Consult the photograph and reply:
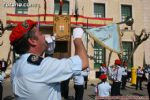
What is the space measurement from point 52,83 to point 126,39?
32.4 meters

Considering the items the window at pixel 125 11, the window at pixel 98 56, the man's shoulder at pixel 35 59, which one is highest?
Result: the window at pixel 125 11

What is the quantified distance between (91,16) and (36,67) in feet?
102

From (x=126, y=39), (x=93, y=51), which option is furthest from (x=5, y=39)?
(x=126, y=39)

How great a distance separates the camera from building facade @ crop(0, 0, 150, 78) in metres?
31.7

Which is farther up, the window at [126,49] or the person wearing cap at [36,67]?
the person wearing cap at [36,67]

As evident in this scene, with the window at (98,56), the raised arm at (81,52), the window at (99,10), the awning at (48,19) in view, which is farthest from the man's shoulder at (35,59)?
the window at (99,10)

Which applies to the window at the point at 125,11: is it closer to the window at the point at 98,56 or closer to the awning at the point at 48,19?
the awning at the point at 48,19

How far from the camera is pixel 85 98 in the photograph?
61.7 ft

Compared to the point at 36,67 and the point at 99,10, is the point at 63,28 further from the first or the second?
the point at 36,67

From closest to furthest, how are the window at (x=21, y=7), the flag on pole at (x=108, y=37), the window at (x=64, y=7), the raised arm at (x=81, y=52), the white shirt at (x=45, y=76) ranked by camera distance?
the white shirt at (x=45, y=76)
the raised arm at (x=81, y=52)
the flag on pole at (x=108, y=37)
the window at (x=21, y=7)
the window at (x=64, y=7)

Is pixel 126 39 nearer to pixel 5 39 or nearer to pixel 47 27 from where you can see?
pixel 47 27

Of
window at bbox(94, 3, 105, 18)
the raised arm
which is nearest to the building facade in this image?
window at bbox(94, 3, 105, 18)

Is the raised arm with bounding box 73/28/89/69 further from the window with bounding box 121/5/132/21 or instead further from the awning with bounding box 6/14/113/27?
the window with bounding box 121/5/132/21

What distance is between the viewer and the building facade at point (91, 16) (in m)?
31.7
